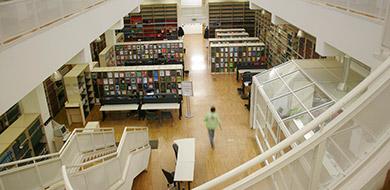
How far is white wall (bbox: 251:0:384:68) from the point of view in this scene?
426cm

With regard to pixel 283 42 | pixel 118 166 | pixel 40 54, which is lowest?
pixel 118 166

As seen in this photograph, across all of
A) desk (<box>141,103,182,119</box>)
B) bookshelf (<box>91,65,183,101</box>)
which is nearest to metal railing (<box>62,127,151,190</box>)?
desk (<box>141,103,182,119</box>)

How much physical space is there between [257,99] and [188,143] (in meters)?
2.67

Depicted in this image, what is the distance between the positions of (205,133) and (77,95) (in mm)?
4862

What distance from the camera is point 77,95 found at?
11391 mm

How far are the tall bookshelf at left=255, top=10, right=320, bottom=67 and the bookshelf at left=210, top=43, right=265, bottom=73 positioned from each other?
2.11 feet

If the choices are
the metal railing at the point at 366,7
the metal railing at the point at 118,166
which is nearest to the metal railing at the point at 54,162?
the metal railing at the point at 118,166

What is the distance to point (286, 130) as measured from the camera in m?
6.83

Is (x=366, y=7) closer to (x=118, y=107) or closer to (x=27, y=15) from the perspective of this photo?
Answer: (x=27, y=15)

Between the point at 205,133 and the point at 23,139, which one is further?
the point at 205,133

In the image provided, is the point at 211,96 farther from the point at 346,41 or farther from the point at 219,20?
the point at 219,20

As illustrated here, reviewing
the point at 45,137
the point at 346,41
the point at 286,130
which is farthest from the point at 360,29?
the point at 45,137

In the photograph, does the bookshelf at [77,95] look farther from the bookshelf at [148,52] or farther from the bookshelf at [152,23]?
the bookshelf at [152,23]

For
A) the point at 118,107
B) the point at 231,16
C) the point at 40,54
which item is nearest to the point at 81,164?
the point at 40,54
